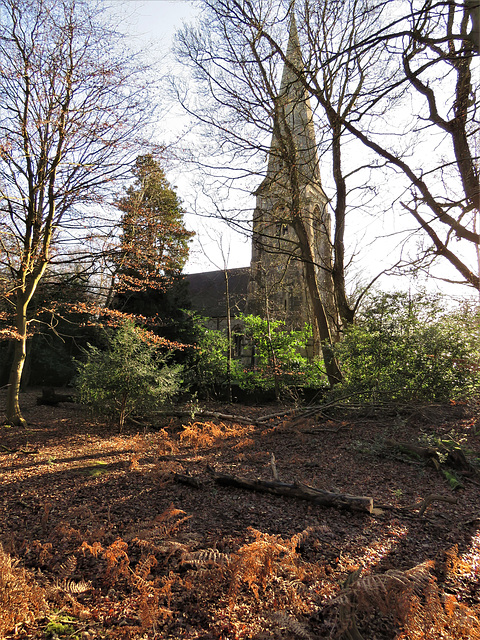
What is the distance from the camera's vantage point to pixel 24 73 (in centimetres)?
745

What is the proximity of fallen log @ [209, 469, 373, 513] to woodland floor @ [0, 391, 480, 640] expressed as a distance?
75 millimetres

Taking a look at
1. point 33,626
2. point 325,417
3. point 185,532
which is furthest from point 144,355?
point 33,626

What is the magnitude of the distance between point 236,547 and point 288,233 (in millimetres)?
19060

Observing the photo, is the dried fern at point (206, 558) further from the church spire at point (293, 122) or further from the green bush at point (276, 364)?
the green bush at point (276, 364)

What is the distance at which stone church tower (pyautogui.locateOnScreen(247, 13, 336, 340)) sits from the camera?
27.3ft

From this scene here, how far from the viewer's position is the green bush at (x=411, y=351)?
766cm

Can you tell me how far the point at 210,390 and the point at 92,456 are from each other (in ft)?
24.2

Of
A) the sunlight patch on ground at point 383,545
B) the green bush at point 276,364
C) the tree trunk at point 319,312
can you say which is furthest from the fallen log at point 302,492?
the green bush at point 276,364

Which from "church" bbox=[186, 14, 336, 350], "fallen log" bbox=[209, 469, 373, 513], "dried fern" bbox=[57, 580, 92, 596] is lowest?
"fallen log" bbox=[209, 469, 373, 513]

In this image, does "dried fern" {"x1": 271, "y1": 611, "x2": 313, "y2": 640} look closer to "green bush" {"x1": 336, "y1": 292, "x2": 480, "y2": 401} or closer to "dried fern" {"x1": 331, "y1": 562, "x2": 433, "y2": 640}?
"dried fern" {"x1": 331, "y1": 562, "x2": 433, "y2": 640}

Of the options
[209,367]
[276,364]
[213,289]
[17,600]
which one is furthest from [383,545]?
[213,289]

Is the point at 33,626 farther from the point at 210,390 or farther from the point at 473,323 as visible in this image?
the point at 210,390

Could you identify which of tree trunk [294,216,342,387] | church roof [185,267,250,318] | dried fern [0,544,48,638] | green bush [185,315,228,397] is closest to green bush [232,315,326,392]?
green bush [185,315,228,397]

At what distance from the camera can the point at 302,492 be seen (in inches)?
165
